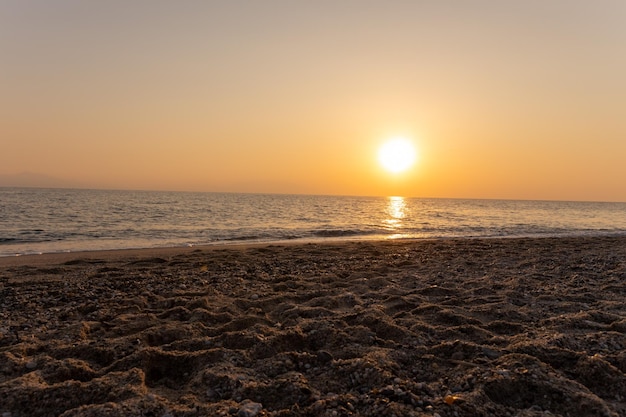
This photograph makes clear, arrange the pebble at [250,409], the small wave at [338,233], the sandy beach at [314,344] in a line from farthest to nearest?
the small wave at [338,233]
the sandy beach at [314,344]
the pebble at [250,409]

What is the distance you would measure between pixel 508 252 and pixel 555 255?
4.47 feet

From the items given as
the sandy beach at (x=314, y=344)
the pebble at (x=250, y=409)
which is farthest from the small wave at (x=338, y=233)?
the pebble at (x=250, y=409)

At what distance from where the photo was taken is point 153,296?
6.89m

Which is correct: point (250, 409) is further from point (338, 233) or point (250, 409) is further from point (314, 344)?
point (338, 233)

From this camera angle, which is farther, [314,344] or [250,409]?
[314,344]

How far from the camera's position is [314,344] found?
462cm

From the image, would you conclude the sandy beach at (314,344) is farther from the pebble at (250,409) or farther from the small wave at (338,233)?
the small wave at (338,233)

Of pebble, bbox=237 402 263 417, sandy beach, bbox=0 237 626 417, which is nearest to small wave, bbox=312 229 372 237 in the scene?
sandy beach, bbox=0 237 626 417

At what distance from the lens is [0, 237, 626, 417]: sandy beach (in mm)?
3322

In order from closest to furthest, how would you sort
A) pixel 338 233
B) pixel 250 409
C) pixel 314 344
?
pixel 250 409 → pixel 314 344 → pixel 338 233

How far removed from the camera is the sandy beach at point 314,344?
10.9ft

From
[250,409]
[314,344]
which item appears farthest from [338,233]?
[250,409]

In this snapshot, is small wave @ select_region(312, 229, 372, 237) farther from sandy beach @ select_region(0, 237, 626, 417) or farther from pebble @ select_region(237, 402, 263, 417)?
pebble @ select_region(237, 402, 263, 417)

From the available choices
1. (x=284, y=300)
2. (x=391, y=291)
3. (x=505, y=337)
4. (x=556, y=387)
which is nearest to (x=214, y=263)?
(x=284, y=300)
